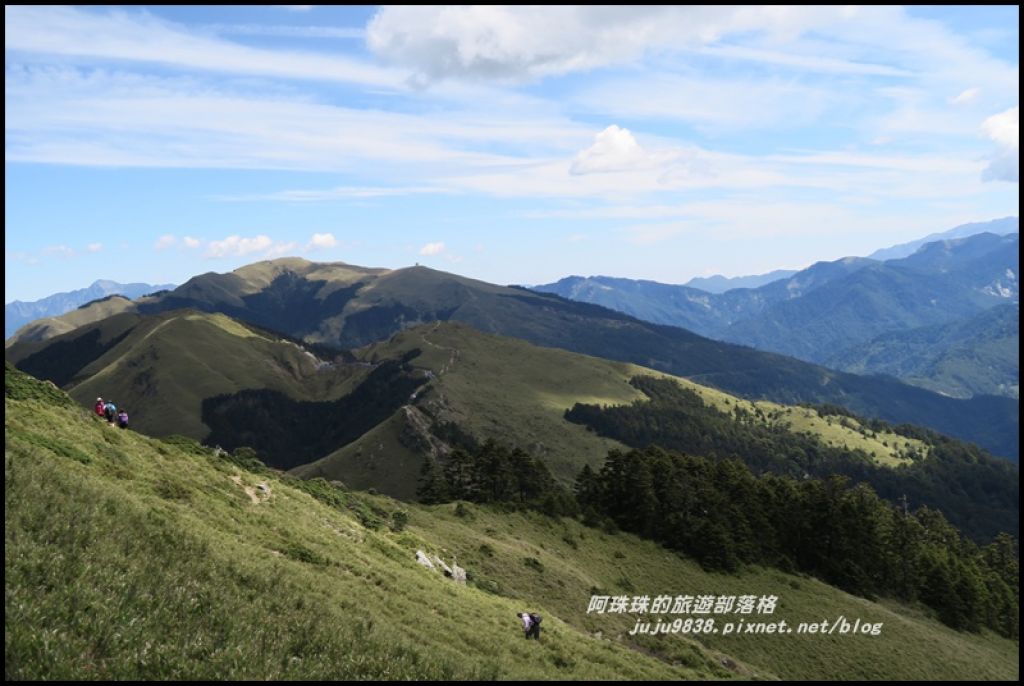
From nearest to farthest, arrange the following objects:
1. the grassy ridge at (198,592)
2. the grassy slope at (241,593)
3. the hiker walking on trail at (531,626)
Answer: the grassy ridge at (198,592), the grassy slope at (241,593), the hiker walking on trail at (531,626)

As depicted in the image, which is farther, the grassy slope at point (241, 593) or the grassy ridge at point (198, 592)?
the grassy slope at point (241, 593)

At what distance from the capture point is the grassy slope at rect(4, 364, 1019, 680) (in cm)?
2288

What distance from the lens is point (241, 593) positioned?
28344 millimetres

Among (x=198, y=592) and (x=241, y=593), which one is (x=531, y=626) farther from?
(x=198, y=592)

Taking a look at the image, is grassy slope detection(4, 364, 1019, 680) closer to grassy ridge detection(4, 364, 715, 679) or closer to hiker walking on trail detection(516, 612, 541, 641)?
grassy ridge detection(4, 364, 715, 679)

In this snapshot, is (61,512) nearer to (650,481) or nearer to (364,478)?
(650,481)

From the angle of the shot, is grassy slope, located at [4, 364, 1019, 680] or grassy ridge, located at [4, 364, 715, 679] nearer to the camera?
grassy ridge, located at [4, 364, 715, 679]

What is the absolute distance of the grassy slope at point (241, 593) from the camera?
901 inches

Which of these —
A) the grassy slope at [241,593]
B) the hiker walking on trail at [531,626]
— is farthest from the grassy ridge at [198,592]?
the hiker walking on trail at [531,626]

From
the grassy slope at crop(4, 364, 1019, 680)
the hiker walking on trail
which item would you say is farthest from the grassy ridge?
the hiker walking on trail

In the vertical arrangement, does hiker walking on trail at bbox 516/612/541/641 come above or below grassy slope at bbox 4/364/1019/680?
below

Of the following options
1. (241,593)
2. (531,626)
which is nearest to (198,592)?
(241,593)

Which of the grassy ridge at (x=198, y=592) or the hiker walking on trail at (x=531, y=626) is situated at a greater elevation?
the grassy ridge at (x=198, y=592)

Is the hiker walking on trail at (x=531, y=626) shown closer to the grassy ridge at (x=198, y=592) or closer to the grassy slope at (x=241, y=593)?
the grassy slope at (x=241, y=593)
